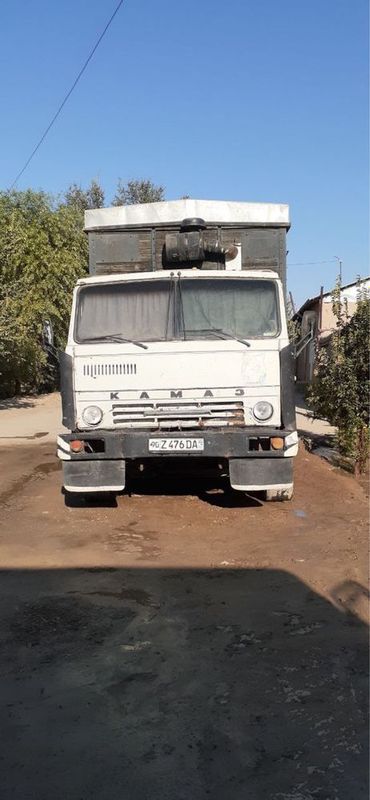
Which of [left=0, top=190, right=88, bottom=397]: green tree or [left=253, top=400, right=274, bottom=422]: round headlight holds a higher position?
[left=0, top=190, right=88, bottom=397]: green tree

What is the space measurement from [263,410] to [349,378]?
2662 mm

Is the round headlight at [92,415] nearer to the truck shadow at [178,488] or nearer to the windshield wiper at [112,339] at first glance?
the windshield wiper at [112,339]

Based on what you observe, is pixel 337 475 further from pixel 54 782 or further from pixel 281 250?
pixel 54 782

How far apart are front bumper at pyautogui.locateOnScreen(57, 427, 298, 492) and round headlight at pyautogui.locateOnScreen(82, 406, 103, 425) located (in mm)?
106

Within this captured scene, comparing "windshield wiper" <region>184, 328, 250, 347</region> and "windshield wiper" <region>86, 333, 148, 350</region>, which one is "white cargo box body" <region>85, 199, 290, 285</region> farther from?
"windshield wiper" <region>86, 333, 148, 350</region>

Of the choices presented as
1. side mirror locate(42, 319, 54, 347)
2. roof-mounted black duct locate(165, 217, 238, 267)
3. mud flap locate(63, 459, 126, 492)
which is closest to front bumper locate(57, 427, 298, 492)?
mud flap locate(63, 459, 126, 492)

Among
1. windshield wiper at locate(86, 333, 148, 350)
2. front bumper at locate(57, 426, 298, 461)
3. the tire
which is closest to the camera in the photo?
front bumper at locate(57, 426, 298, 461)

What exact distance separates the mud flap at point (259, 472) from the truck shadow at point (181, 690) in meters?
1.35

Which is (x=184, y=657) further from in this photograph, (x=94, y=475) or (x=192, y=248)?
(x=192, y=248)

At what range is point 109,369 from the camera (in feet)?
20.7

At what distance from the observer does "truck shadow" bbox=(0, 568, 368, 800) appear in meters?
2.63

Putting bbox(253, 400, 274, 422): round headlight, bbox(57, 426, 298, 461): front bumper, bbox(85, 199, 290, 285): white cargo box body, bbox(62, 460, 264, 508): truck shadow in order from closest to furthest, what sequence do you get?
bbox(57, 426, 298, 461): front bumper, bbox(253, 400, 274, 422): round headlight, bbox(62, 460, 264, 508): truck shadow, bbox(85, 199, 290, 285): white cargo box body

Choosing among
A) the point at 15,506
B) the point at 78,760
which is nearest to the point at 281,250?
the point at 15,506

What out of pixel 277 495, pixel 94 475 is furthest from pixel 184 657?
pixel 277 495
